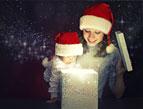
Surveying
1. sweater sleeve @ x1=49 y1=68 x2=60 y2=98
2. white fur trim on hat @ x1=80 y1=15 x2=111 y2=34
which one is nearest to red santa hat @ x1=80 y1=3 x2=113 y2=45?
white fur trim on hat @ x1=80 y1=15 x2=111 y2=34

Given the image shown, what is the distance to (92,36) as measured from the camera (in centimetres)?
155

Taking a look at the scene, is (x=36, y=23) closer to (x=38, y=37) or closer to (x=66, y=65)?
(x=38, y=37)

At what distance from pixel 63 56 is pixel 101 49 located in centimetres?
27

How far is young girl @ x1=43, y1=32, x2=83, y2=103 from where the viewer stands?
1477mm

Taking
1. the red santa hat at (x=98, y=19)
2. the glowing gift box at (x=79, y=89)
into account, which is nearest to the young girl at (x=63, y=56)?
the red santa hat at (x=98, y=19)

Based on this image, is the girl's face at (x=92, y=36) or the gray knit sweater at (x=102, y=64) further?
the gray knit sweater at (x=102, y=64)

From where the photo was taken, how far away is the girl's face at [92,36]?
155 cm

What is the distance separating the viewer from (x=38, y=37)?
1.80 metres

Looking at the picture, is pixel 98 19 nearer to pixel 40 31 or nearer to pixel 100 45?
pixel 100 45

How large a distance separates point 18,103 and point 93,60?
21.4 inches

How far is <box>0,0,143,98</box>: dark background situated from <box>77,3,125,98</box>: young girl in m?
0.16

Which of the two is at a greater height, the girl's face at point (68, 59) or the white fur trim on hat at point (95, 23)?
the white fur trim on hat at point (95, 23)

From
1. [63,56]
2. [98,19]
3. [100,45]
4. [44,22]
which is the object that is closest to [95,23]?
[98,19]

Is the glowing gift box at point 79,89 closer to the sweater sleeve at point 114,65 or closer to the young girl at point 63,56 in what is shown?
the young girl at point 63,56
